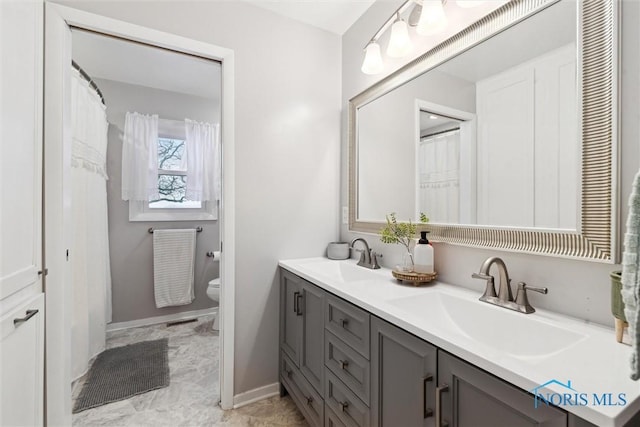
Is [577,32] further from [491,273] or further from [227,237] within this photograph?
[227,237]

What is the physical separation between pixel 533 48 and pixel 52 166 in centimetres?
211

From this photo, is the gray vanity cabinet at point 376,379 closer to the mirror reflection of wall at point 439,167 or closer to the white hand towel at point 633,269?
the white hand towel at point 633,269

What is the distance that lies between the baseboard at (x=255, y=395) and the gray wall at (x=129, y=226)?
168 cm

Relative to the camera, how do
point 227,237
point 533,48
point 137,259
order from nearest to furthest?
1. point 533,48
2. point 227,237
3. point 137,259

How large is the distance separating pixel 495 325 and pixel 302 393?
1.07m

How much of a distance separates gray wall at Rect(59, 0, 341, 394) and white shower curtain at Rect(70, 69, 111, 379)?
37.7 inches

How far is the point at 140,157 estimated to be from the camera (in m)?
2.88

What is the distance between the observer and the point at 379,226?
5.88ft

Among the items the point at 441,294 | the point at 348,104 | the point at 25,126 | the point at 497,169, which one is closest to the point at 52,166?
the point at 25,126

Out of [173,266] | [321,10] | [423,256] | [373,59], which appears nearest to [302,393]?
[423,256]

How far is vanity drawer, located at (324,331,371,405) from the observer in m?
1.10

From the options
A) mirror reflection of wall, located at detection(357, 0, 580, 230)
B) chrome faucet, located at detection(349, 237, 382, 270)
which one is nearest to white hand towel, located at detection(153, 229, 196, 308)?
chrome faucet, located at detection(349, 237, 382, 270)

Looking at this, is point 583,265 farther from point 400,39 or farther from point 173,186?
point 173,186

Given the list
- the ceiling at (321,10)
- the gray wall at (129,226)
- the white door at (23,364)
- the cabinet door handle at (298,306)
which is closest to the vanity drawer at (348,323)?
the cabinet door handle at (298,306)
